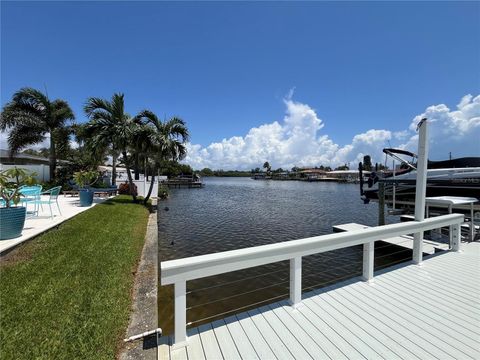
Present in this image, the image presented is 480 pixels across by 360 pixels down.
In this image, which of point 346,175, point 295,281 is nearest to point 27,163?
point 295,281

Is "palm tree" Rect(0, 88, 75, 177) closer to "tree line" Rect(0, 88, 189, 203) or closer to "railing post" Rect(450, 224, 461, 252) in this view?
"tree line" Rect(0, 88, 189, 203)

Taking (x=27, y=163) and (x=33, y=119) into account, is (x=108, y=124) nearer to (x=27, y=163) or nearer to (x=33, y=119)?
(x=33, y=119)

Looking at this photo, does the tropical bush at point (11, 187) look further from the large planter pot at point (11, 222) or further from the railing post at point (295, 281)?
the railing post at point (295, 281)

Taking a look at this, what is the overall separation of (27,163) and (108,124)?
1036cm

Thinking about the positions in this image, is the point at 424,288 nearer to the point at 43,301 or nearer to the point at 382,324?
the point at 382,324

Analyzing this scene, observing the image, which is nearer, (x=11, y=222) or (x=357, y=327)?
(x=357, y=327)

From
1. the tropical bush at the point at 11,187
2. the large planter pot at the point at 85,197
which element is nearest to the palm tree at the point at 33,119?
the large planter pot at the point at 85,197

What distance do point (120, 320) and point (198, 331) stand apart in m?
1.14

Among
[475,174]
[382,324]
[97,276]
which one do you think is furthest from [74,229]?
[475,174]

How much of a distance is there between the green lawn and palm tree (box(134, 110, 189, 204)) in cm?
848

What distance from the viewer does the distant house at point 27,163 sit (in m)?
16.2

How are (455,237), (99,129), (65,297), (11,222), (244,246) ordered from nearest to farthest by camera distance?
(65,297), (11,222), (455,237), (244,246), (99,129)

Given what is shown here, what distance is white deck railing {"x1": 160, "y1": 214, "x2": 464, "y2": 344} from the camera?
221 centimetres

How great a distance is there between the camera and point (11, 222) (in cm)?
468
